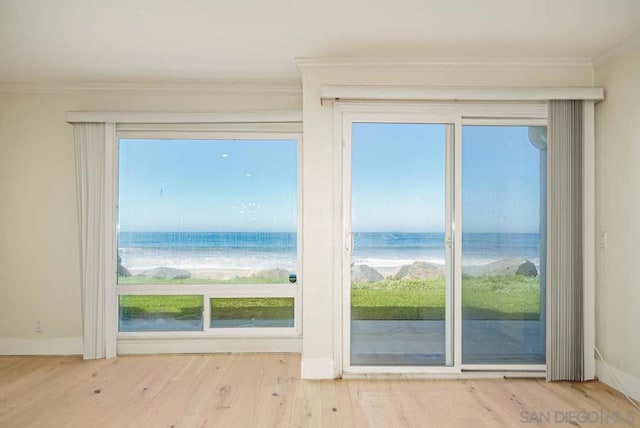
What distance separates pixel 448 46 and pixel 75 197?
12.1 ft

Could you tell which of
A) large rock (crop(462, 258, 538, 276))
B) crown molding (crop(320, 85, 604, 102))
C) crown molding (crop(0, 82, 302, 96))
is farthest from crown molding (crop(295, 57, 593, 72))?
large rock (crop(462, 258, 538, 276))

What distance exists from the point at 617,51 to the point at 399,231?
2.14 meters

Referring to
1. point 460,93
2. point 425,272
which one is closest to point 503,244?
point 425,272

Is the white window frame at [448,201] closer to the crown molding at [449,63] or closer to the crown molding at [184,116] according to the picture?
the crown molding at [449,63]

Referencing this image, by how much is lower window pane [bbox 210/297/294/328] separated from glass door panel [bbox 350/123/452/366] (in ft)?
3.12

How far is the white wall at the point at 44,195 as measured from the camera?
3.95m

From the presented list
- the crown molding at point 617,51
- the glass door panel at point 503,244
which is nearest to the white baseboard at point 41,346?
the glass door panel at point 503,244

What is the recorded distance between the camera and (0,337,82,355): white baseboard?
3910 mm

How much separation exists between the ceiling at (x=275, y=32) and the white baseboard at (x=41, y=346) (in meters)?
2.51

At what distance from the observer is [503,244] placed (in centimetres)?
342

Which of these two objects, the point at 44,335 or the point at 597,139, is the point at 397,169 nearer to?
the point at 597,139

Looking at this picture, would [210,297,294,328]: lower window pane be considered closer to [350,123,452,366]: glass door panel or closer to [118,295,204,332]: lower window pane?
[118,295,204,332]: lower window pane

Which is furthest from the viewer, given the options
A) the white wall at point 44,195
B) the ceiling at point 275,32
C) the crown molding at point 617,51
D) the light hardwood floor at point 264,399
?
the white wall at point 44,195

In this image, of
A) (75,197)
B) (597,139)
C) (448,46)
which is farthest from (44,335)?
(597,139)
